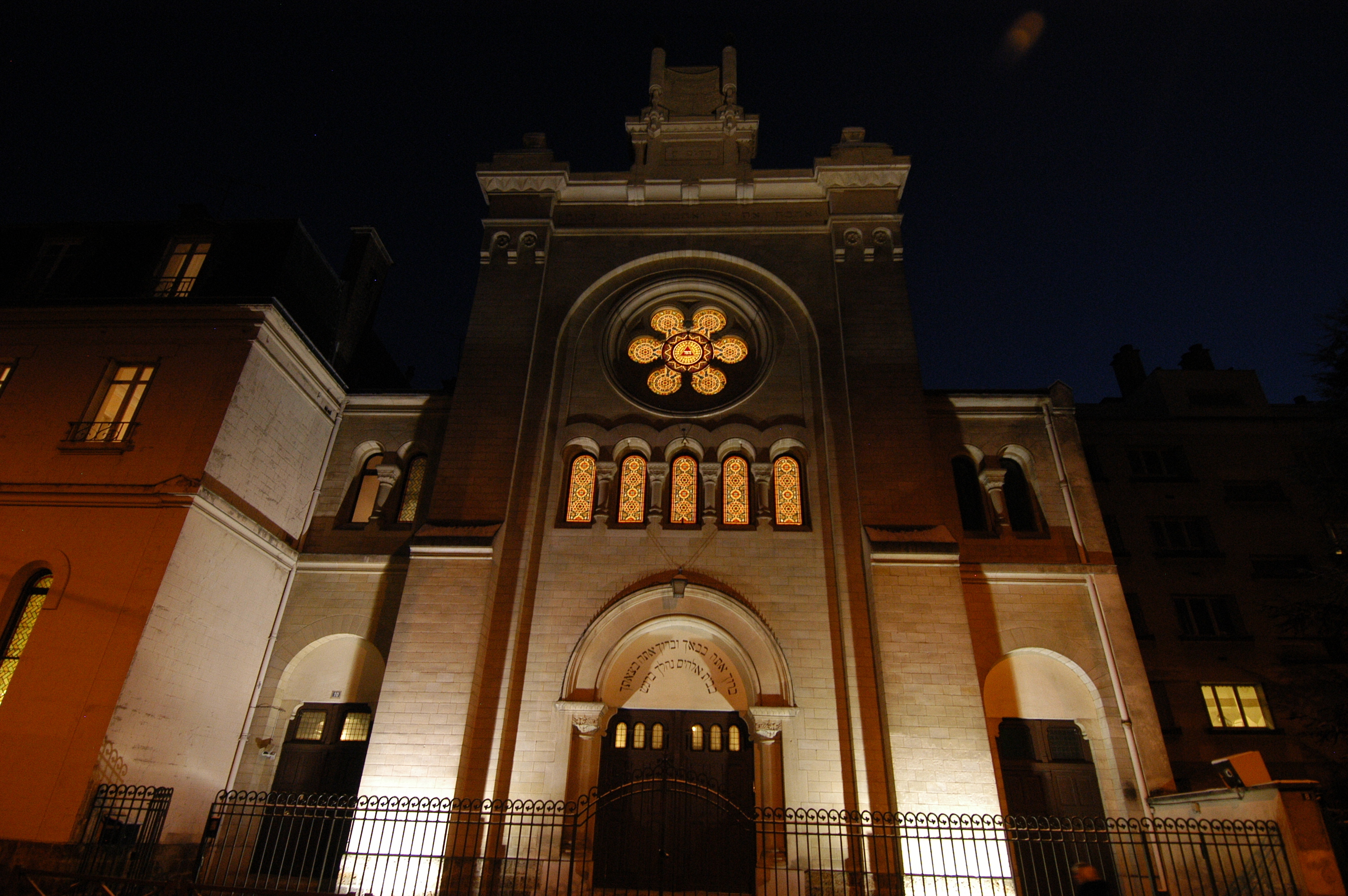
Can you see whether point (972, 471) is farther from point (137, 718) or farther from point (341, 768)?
point (137, 718)

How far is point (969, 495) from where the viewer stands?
1633cm

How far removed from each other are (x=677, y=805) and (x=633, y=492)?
606 cm

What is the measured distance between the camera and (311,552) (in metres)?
15.9

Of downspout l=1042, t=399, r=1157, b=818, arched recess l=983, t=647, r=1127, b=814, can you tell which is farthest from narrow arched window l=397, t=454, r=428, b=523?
downspout l=1042, t=399, r=1157, b=818

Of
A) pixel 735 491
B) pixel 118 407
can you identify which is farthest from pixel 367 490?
pixel 735 491

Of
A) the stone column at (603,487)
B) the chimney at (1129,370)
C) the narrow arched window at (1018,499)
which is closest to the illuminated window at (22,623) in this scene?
the stone column at (603,487)

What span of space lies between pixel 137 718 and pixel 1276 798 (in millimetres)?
16624

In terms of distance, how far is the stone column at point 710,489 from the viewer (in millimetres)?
15156

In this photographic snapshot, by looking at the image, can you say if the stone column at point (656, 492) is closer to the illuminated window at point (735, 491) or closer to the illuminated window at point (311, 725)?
the illuminated window at point (735, 491)

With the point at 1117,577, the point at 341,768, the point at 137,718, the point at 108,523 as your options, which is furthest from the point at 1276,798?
the point at 108,523

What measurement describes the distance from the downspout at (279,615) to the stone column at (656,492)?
7581 millimetres

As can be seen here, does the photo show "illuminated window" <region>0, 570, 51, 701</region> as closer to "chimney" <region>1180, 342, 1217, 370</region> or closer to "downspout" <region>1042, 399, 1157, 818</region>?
"downspout" <region>1042, 399, 1157, 818</region>

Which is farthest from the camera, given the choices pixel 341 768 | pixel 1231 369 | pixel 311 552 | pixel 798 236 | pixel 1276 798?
pixel 1231 369

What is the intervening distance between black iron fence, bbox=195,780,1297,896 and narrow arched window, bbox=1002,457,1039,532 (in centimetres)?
575
